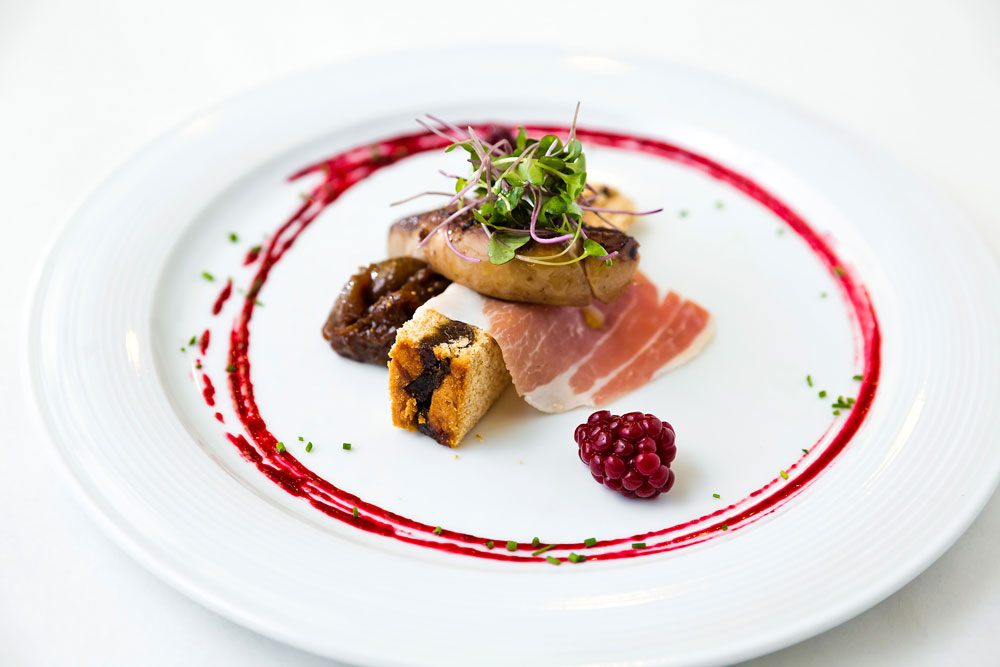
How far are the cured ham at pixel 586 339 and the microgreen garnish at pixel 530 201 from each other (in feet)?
0.77

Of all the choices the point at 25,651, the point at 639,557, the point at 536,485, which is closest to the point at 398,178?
the point at 536,485

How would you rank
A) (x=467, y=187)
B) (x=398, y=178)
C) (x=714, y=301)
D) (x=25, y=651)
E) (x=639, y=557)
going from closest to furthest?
(x=25, y=651) < (x=639, y=557) < (x=467, y=187) < (x=714, y=301) < (x=398, y=178)

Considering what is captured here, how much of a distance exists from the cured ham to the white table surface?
4.41ft

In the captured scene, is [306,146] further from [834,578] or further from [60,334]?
[834,578]

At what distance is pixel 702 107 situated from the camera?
5.16 m

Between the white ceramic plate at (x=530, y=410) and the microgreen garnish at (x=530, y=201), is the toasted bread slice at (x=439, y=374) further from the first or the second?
the microgreen garnish at (x=530, y=201)

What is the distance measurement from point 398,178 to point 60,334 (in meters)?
1.91

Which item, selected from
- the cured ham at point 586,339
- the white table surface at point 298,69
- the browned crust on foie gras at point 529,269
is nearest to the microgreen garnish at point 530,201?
the browned crust on foie gras at point 529,269

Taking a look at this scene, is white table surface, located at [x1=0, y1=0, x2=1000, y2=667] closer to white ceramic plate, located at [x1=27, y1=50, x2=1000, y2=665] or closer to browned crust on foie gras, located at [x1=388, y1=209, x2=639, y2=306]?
white ceramic plate, located at [x1=27, y1=50, x2=1000, y2=665]

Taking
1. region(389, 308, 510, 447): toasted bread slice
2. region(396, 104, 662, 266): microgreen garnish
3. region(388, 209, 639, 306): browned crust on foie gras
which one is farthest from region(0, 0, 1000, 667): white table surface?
region(396, 104, 662, 266): microgreen garnish

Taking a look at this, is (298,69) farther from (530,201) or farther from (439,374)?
(439,374)

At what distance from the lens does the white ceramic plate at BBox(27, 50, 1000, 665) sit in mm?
2842

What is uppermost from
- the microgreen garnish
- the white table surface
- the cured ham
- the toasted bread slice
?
the white table surface

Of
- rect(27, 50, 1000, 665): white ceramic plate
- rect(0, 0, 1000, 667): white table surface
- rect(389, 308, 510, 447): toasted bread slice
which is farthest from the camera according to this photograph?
rect(389, 308, 510, 447): toasted bread slice
